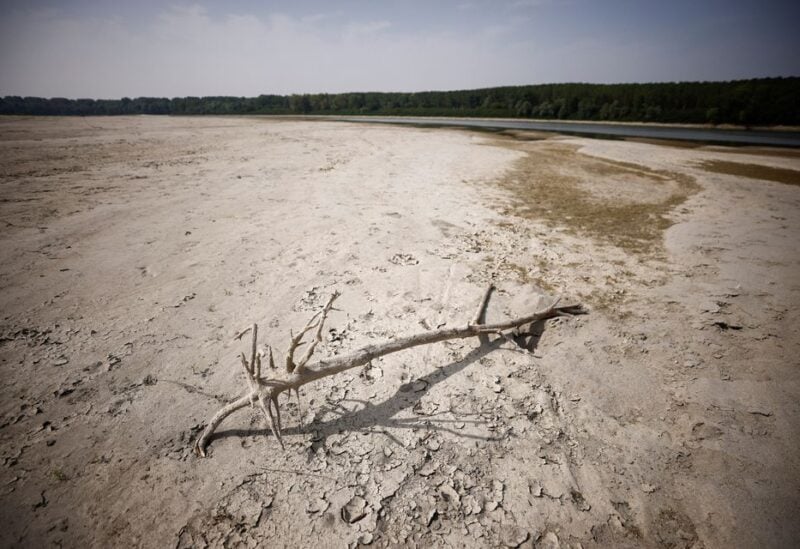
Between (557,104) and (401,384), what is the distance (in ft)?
270

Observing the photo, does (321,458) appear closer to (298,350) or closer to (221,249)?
(298,350)

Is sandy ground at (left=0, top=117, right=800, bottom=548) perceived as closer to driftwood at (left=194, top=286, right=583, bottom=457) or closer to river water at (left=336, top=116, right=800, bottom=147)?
driftwood at (left=194, top=286, right=583, bottom=457)

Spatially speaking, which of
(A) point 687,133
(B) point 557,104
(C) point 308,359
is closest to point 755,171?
(C) point 308,359

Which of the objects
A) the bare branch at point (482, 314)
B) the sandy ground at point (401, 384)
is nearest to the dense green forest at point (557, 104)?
the sandy ground at point (401, 384)

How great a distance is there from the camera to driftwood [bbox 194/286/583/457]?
3.13m

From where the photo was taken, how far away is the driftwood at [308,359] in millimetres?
3133

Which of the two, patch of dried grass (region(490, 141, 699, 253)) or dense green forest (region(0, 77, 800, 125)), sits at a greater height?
dense green forest (region(0, 77, 800, 125))

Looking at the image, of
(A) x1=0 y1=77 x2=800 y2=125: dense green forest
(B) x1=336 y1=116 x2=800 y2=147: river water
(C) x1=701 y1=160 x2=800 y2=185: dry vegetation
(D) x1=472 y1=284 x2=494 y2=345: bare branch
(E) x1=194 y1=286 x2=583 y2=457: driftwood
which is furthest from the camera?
(A) x1=0 y1=77 x2=800 y2=125: dense green forest

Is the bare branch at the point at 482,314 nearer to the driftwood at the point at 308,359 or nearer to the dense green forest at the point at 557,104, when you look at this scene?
the driftwood at the point at 308,359


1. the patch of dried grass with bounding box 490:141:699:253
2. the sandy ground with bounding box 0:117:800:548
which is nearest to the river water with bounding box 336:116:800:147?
the patch of dried grass with bounding box 490:141:699:253

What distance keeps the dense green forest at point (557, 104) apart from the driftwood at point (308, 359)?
2770 inches

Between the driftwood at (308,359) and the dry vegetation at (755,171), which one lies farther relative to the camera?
the dry vegetation at (755,171)

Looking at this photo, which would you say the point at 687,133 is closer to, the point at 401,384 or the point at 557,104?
the point at 557,104

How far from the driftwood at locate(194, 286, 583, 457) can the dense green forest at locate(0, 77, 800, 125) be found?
7037 cm
